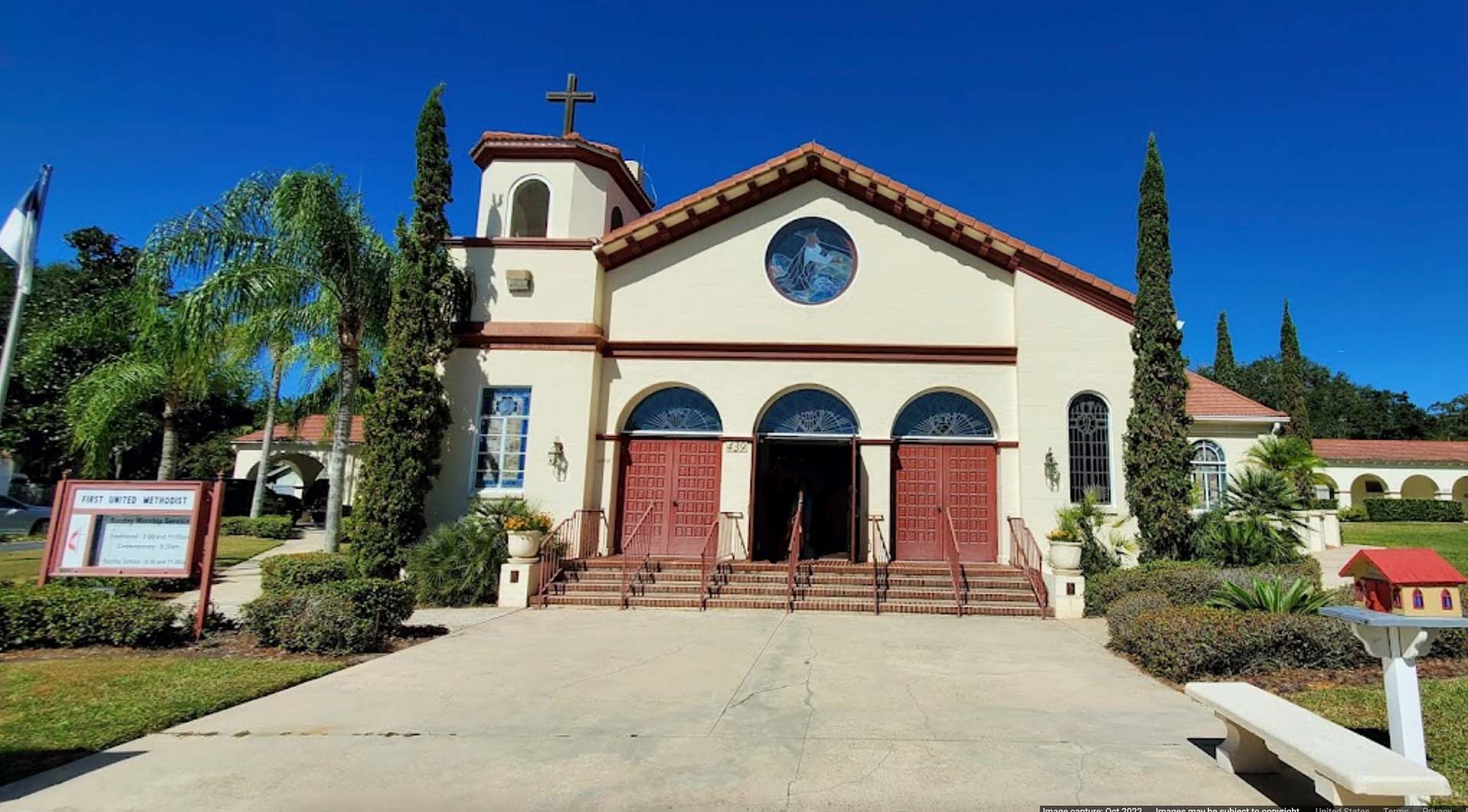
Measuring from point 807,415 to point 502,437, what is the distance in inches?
248

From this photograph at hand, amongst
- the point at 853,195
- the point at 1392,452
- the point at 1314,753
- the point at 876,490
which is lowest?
the point at 1314,753

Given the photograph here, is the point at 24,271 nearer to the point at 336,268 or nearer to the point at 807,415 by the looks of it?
the point at 336,268

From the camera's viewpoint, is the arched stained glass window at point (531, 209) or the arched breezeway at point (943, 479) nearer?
the arched breezeway at point (943, 479)

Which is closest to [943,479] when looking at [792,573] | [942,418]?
[942,418]

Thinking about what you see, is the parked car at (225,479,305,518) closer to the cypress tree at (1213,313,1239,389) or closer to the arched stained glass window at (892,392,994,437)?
the arched stained glass window at (892,392,994,437)

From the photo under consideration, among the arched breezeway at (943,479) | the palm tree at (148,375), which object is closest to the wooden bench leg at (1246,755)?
the arched breezeway at (943,479)

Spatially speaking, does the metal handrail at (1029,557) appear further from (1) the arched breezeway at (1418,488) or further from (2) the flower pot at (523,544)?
(1) the arched breezeway at (1418,488)

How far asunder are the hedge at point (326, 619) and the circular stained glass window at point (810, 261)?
9.88 meters

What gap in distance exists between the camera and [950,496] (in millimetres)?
15047

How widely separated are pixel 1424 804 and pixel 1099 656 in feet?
17.6

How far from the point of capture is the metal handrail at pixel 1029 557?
503 inches

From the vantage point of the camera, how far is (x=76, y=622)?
870 cm

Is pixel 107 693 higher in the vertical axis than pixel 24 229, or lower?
lower

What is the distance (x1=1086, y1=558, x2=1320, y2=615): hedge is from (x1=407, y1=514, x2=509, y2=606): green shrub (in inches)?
394
